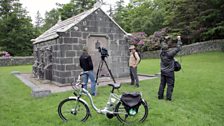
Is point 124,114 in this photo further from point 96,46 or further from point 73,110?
point 96,46

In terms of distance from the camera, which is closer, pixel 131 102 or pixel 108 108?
pixel 131 102

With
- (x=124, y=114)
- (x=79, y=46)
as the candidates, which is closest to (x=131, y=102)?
(x=124, y=114)

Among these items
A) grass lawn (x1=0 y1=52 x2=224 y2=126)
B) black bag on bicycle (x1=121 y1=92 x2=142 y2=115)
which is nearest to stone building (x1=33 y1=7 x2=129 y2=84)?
grass lawn (x1=0 y1=52 x2=224 y2=126)

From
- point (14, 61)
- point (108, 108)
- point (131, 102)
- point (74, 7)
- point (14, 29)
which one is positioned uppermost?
point (74, 7)

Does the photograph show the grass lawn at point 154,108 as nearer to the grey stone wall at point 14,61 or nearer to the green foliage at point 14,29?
the grey stone wall at point 14,61

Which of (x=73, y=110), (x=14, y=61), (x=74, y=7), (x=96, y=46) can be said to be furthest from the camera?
(x=74, y=7)

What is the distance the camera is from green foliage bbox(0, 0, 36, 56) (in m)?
34.8

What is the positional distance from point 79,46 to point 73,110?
6.69 meters

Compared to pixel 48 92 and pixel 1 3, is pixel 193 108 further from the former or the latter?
pixel 1 3

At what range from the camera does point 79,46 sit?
12.1m

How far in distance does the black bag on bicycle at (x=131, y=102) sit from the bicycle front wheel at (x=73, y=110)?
99 cm

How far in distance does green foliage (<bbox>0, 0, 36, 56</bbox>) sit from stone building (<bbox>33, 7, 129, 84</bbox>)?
74.4 ft

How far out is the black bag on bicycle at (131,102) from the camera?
5277 millimetres

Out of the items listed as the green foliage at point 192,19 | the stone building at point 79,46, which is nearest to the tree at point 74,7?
the green foliage at point 192,19
